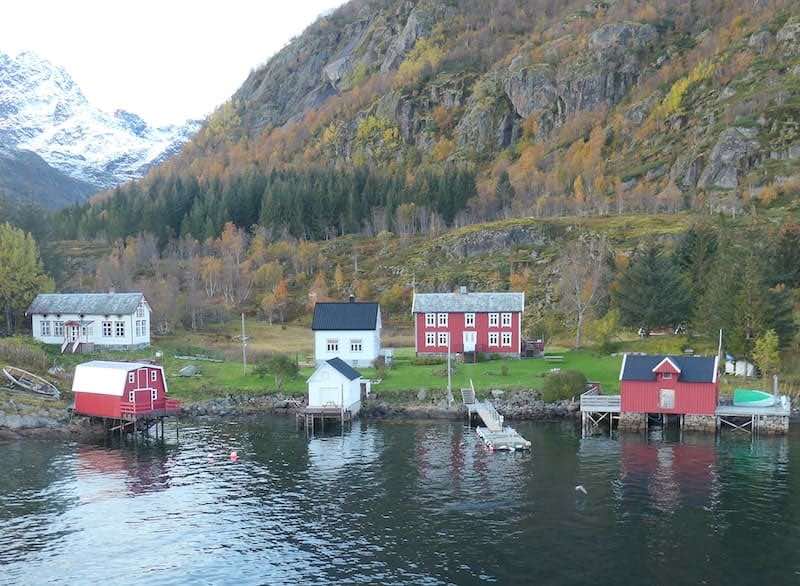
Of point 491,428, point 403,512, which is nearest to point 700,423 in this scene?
point 491,428

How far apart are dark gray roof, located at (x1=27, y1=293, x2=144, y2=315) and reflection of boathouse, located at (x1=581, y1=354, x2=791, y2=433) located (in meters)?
49.6

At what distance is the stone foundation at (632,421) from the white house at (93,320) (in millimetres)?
51465

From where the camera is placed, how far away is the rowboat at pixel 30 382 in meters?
65.4

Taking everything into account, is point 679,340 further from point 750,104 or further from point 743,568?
point 750,104

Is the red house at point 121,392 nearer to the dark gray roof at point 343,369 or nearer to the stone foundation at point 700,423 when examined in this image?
the dark gray roof at point 343,369

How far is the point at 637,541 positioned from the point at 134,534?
76.4 ft

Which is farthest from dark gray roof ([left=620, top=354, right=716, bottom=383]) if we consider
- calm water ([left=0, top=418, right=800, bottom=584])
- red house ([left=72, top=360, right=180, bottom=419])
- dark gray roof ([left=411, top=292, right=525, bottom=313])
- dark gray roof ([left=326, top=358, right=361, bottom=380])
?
red house ([left=72, top=360, right=180, bottom=419])

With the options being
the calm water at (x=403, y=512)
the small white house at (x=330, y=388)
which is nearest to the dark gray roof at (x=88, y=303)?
the calm water at (x=403, y=512)

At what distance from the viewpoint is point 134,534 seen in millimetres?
37156

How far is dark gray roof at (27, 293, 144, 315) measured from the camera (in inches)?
3287

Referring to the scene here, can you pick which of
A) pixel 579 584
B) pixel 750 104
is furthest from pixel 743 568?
pixel 750 104

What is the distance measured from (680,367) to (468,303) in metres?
26.8

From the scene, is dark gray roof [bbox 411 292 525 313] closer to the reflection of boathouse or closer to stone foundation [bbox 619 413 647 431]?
the reflection of boathouse

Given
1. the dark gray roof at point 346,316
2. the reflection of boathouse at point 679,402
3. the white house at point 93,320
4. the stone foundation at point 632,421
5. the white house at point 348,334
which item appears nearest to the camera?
the reflection of boathouse at point 679,402
